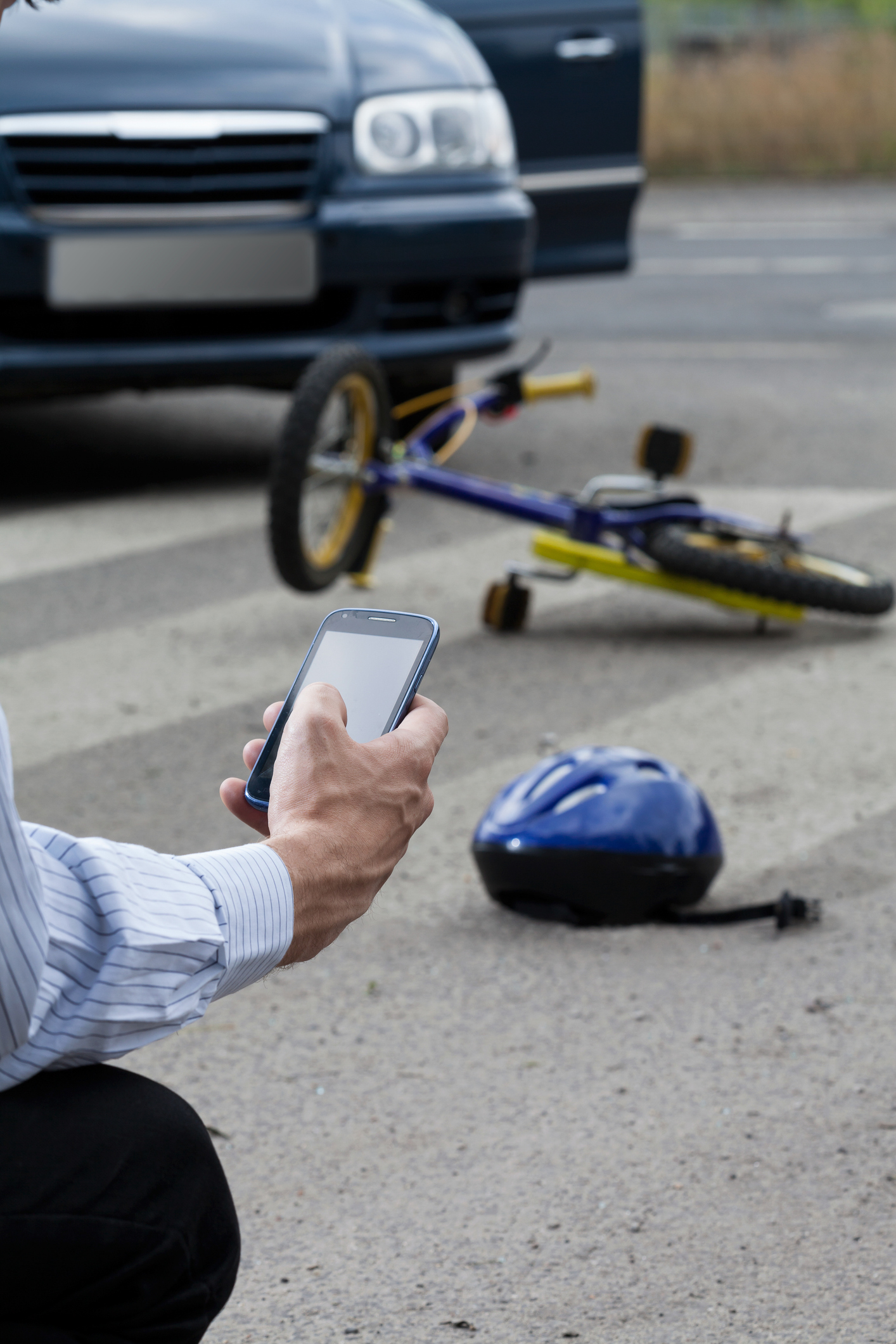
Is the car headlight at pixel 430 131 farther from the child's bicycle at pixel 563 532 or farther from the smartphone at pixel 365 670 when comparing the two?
the smartphone at pixel 365 670

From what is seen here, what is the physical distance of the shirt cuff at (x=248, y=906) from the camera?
1456mm

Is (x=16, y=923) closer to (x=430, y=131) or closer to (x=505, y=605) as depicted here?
(x=505, y=605)

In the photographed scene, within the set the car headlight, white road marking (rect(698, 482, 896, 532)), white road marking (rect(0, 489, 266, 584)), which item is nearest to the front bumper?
the car headlight

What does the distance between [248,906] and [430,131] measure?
4.86 m

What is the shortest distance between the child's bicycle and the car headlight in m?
1.30

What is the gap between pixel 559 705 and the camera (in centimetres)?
429

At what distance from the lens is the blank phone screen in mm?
1640

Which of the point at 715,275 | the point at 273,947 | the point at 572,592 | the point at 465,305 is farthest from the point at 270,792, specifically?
the point at 715,275

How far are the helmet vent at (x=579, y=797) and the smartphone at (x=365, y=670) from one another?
147 centimetres

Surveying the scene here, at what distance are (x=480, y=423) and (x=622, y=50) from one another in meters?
1.55

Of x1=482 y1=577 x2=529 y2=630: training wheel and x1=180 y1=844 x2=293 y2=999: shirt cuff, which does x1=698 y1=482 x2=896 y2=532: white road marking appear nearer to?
x1=482 y1=577 x2=529 y2=630: training wheel

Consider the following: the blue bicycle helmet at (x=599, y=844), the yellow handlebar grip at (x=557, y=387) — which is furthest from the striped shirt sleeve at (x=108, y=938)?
the yellow handlebar grip at (x=557, y=387)

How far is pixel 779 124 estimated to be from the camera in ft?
67.9

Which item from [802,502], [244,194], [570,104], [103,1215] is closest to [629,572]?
[802,502]
